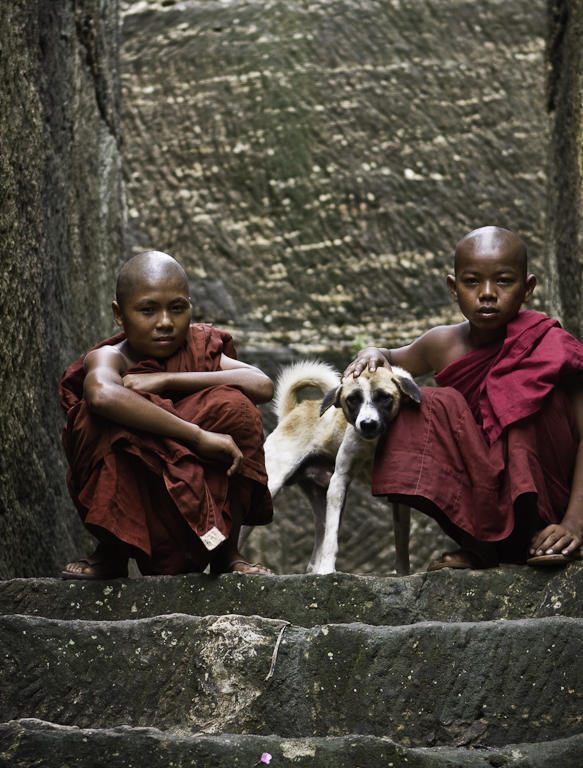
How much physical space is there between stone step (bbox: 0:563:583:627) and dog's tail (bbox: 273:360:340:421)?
1.61 m

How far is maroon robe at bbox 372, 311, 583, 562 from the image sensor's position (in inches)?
111

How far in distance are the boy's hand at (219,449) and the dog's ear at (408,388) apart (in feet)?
2.18

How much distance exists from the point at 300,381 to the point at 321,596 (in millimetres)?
1745

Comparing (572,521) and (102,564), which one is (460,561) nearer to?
(572,521)

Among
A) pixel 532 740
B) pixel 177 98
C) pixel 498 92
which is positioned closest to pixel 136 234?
pixel 177 98

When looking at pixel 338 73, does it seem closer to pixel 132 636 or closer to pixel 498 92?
pixel 498 92

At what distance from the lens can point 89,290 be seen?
15.1ft

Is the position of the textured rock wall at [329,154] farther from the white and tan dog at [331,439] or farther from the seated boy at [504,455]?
the seated boy at [504,455]

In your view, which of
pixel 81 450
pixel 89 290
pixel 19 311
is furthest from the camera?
pixel 89 290

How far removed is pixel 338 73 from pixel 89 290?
129 inches

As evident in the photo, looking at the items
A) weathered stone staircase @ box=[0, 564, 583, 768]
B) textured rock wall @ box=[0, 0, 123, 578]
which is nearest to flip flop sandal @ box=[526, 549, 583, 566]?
weathered stone staircase @ box=[0, 564, 583, 768]

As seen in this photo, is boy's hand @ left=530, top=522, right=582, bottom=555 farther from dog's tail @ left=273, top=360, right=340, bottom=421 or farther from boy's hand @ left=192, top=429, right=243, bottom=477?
dog's tail @ left=273, top=360, right=340, bottom=421

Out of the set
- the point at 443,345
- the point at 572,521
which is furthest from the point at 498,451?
the point at 443,345

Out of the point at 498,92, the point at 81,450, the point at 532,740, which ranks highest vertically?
the point at 498,92
